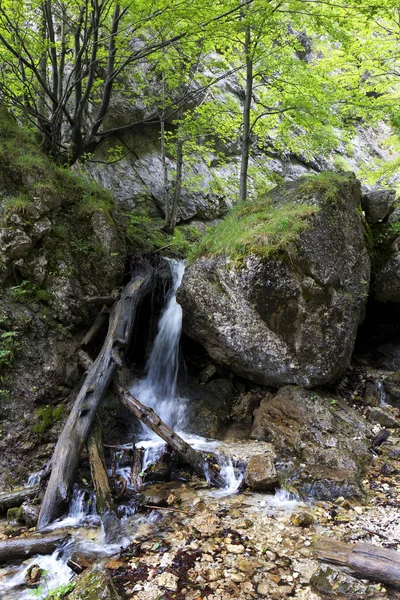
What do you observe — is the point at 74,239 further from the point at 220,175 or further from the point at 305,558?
the point at 220,175

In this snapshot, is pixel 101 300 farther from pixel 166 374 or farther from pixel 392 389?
pixel 392 389

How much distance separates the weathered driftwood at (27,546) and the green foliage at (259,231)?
5121mm

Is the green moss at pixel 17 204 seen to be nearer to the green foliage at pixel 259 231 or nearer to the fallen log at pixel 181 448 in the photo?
the green foliage at pixel 259 231

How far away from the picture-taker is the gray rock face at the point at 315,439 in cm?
519

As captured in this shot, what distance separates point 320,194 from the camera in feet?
24.6

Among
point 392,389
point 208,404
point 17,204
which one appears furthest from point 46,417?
point 392,389

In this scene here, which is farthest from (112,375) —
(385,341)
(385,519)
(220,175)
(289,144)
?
(220,175)

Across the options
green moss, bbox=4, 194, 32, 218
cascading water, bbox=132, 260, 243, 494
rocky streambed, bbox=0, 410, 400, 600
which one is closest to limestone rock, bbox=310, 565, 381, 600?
rocky streambed, bbox=0, 410, 400, 600

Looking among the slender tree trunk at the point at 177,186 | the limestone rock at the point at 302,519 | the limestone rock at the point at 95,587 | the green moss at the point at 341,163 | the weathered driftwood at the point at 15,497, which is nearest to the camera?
the limestone rock at the point at 95,587

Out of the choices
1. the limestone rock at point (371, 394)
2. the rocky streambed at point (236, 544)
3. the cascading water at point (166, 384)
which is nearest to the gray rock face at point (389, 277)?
the limestone rock at point (371, 394)

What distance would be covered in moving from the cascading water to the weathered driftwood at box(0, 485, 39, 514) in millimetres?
1713

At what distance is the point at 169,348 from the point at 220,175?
1213 centimetres

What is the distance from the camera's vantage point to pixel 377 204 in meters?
9.09

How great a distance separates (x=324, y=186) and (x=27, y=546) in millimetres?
7809
